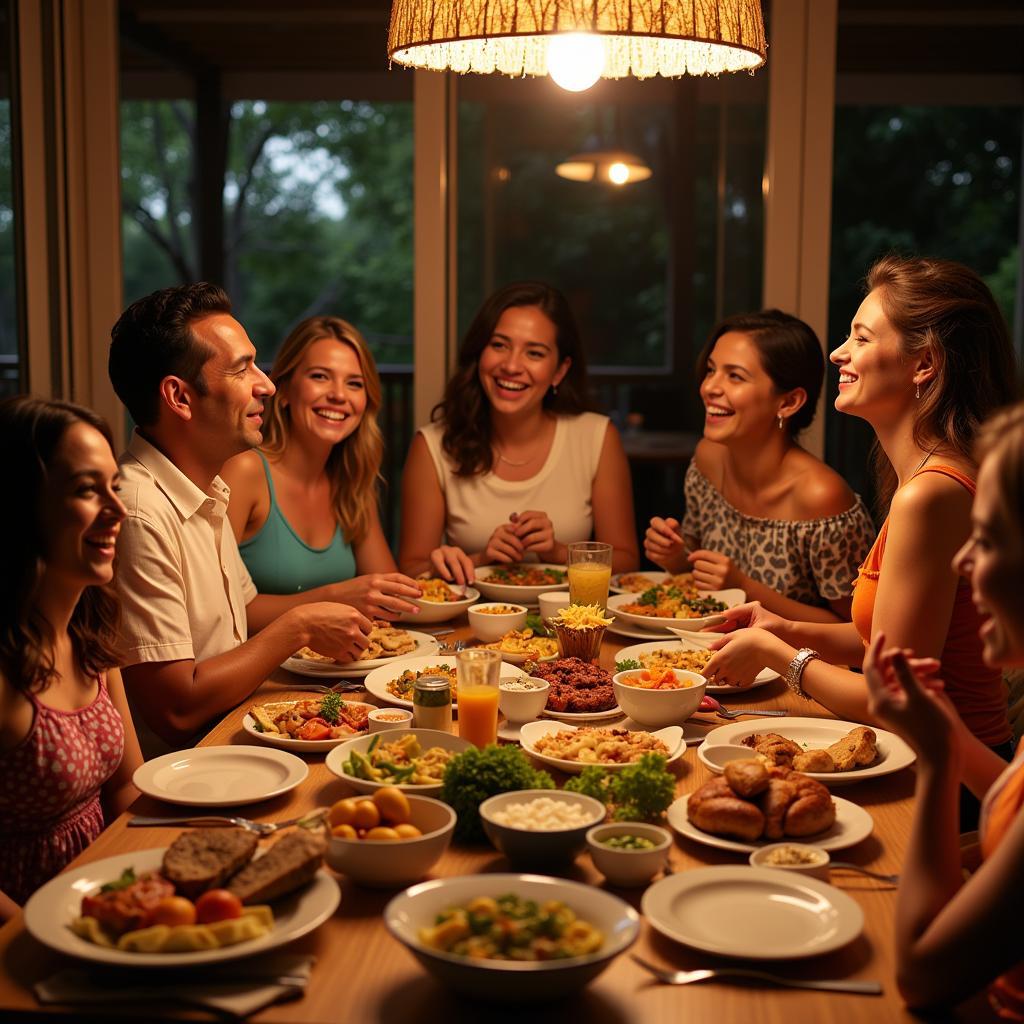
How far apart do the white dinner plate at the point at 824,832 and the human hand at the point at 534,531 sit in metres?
1.68

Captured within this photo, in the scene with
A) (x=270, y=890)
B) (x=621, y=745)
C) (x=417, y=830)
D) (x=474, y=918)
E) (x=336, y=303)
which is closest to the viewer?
(x=474, y=918)

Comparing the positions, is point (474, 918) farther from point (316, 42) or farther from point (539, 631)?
point (316, 42)

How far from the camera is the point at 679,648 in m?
2.32

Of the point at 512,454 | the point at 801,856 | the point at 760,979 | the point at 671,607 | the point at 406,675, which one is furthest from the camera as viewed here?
the point at 512,454

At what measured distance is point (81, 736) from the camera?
5.67 feet

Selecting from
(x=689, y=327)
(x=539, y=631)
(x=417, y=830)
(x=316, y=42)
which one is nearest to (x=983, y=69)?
(x=689, y=327)

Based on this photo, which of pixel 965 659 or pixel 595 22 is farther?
pixel 965 659

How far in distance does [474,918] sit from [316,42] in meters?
3.62

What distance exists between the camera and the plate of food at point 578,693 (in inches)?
77.2

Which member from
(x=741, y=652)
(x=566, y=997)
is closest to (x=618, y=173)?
(x=741, y=652)

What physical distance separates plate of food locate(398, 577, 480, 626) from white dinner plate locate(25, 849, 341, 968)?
126cm

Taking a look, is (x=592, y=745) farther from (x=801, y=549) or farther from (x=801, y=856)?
(x=801, y=549)

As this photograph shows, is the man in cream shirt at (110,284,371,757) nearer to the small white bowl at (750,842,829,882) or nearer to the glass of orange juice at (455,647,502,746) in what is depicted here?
the glass of orange juice at (455,647,502,746)

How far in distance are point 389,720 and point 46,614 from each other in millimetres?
523
